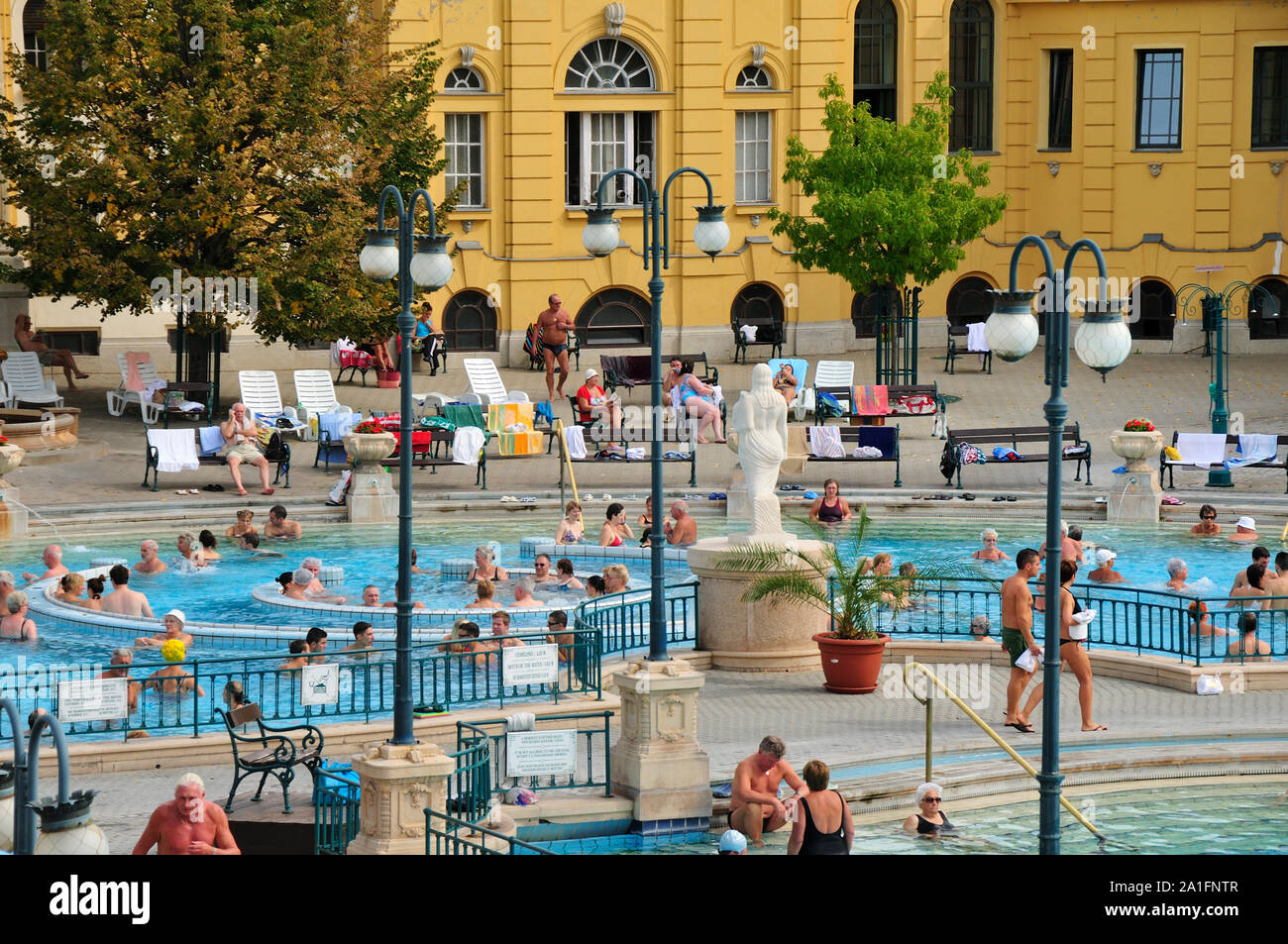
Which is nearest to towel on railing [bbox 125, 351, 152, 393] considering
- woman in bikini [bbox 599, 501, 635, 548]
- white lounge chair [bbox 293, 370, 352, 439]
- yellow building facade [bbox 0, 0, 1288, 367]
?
white lounge chair [bbox 293, 370, 352, 439]

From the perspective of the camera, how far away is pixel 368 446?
87.4ft

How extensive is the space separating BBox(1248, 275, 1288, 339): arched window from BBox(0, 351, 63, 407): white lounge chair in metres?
22.3

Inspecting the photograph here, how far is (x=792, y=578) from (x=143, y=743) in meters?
5.65

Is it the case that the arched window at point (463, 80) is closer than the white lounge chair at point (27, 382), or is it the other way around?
the white lounge chair at point (27, 382)

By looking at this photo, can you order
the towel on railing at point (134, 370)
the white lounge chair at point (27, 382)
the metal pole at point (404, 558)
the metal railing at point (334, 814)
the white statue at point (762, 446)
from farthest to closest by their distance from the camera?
1. the towel on railing at point (134, 370)
2. the white lounge chair at point (27, 382)
3. the white statue at point (762, 446)
4. the metal pole at point (404, 558)
5. the metal railing at point (334, 814)

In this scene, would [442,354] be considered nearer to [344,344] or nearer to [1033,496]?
[344,344]

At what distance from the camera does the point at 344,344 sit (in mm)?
37781

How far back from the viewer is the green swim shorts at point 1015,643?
55.5ft

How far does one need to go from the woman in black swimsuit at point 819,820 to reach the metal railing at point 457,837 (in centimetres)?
169

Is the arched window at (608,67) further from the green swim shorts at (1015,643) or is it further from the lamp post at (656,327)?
the green swim shorts at (1015,643)

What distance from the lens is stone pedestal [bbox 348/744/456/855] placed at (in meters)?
13.3

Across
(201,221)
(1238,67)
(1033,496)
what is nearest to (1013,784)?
(1033,496)

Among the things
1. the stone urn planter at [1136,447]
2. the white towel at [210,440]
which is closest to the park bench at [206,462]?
the white towel at [210,440]

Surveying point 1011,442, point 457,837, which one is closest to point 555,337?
point 1011,442
